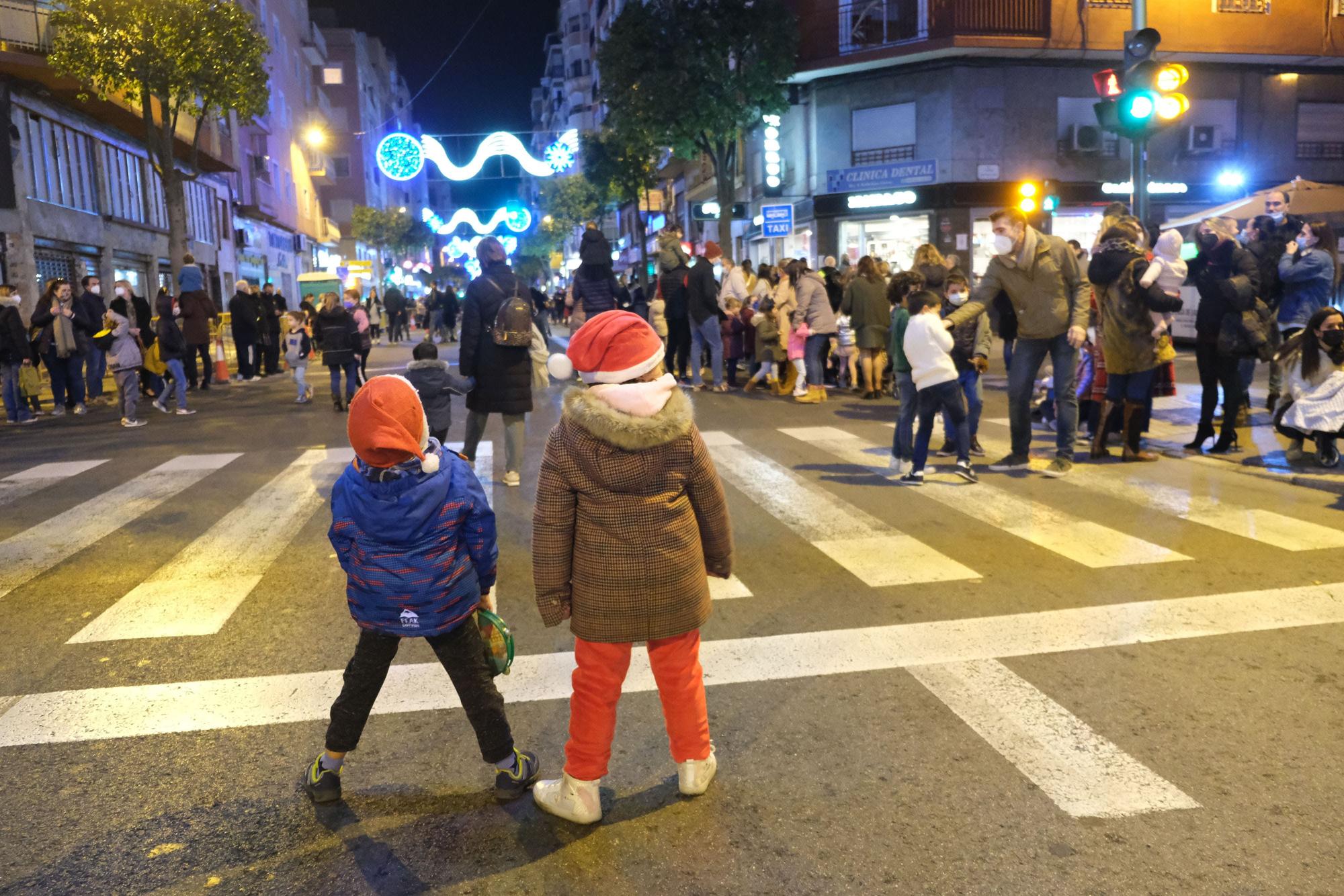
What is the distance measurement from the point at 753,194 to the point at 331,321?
897 inches

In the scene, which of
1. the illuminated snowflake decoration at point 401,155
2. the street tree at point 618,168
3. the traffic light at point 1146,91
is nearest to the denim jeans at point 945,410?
the traffic light at point 1146,91

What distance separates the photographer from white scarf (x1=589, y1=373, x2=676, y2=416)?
3254 millimetres

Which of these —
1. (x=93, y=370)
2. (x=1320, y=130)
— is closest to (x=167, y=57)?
(x=93, y=370)

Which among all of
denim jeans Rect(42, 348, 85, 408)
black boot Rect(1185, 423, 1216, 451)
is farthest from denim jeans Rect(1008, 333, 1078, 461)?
denim jeans Rect(42, 348, 85, 408)

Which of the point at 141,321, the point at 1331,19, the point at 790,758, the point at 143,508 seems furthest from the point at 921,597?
the point at 1331,19

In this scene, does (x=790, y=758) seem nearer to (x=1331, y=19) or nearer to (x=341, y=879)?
(x=341, y=879)

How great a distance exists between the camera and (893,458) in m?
9.21

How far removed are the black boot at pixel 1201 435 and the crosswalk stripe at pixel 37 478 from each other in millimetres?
9662

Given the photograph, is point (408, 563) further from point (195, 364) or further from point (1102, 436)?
point (195, 364)

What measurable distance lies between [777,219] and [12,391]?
1678 cm

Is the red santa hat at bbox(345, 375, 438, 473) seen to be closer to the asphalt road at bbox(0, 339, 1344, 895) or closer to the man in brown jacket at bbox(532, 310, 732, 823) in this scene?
the man in brown jacket at bbox(532, 310, 732, 823)

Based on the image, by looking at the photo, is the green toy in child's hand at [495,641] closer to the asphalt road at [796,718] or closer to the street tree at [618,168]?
the asphalt road at [796,718]

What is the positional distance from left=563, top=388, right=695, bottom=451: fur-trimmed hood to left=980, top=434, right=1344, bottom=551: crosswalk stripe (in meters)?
4.64

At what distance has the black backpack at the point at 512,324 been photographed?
8516mm
